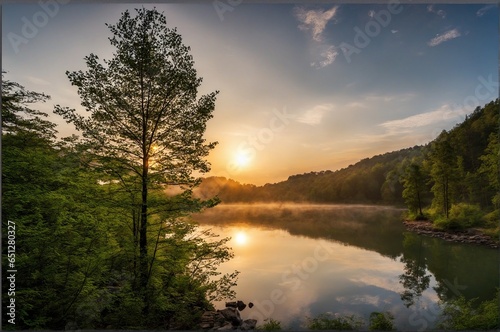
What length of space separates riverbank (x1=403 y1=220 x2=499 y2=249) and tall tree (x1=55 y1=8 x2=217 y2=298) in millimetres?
11339

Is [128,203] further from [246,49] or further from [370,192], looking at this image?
[370,192]

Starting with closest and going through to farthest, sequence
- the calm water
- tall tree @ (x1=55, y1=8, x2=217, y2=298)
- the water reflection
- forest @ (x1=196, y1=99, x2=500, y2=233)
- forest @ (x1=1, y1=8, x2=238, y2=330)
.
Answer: forest @ (x1=1, y1=8, x2=238, y2=330) < tall tree @ (x1=55, y1=8, x2=217, y2=298) < the calm water < the water reflection < forest @ (x1=196, y1=99, x2=500, y2=233)

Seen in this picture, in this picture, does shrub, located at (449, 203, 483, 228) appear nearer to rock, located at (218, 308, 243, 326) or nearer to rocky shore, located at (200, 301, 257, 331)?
rocky shore, located at (200, 301, 257, 331)

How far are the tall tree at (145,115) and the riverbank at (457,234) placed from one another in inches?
446

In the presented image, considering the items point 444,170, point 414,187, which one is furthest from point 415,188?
point 444,170

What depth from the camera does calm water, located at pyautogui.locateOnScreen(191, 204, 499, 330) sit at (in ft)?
19.0

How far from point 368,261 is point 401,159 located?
43.9ft

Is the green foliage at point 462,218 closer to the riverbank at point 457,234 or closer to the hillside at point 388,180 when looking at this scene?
the riverbank at point 457,234

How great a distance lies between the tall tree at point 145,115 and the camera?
405 centimetres

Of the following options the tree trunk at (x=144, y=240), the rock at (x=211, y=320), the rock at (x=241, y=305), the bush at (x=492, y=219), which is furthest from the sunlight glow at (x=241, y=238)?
the bush at (x=492, y=219)

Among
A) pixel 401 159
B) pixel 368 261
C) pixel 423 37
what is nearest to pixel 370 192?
pixel 401 159

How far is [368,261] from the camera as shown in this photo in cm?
872

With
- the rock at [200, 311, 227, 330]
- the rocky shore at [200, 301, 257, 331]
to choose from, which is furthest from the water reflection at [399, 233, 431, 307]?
the rock at [200, 311, 227, 330]

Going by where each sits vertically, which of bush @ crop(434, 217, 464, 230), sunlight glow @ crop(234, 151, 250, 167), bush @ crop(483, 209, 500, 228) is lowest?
bush @ crop(434, 217, 464, 230)
